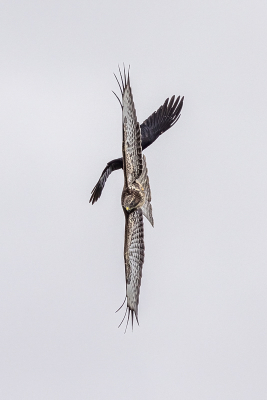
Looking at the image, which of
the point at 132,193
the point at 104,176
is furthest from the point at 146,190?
the point at 104,176

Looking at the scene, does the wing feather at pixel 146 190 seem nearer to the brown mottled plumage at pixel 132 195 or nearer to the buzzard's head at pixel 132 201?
the brown mottled plumage at pixel 132 195

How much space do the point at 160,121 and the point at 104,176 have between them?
86.9 inches

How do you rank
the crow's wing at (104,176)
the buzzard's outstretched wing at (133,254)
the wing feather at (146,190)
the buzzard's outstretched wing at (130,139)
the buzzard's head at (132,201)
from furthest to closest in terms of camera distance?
the crow's wing at (104,176)
the wing feather at (146,190)
the buzzard's outstretched wing at (133,254)
the buzzard's head at (132,201)
the buzzard's outstretched wing at (130,139)

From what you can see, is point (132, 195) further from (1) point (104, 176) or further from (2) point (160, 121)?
(2) point (160, 121)

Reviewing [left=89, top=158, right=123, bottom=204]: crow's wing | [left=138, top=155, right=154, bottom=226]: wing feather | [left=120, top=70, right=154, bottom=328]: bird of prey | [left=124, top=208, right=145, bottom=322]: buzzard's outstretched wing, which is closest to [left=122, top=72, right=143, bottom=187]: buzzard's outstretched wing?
[left=120, top=70, right=154, bottom=328]: bird of prey

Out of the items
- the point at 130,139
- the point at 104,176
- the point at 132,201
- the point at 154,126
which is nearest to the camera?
the point at 130,139

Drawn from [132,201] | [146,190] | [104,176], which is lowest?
[132,201]

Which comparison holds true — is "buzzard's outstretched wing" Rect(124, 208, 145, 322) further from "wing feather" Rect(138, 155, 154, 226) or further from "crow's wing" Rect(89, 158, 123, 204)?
"crow's wing" Rect(89, 158, 123, 204)

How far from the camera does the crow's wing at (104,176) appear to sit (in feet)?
55.5

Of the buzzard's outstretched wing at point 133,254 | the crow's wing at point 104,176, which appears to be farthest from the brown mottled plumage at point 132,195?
the crow's wing at point 104,176

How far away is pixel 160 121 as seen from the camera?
1834 cm

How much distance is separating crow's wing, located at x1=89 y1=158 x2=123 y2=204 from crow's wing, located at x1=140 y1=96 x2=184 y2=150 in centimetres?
107

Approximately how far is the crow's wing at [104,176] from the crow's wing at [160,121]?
107 cm

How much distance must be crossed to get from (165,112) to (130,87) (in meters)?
4.37
